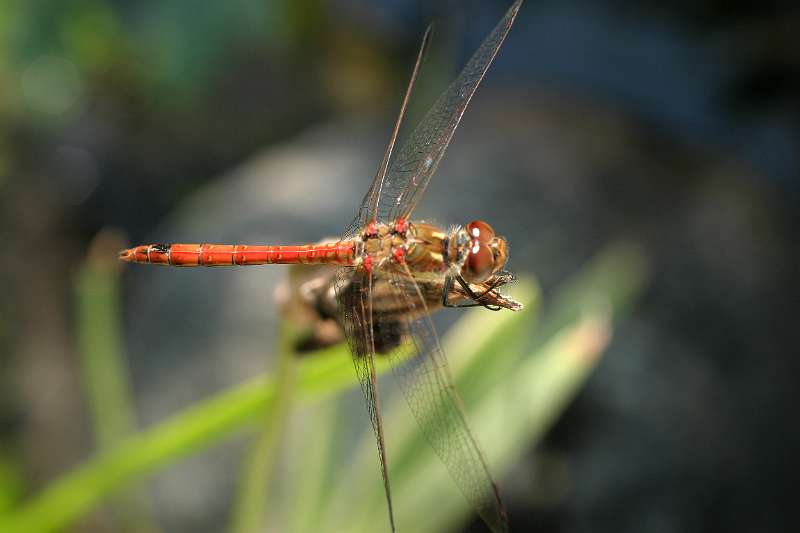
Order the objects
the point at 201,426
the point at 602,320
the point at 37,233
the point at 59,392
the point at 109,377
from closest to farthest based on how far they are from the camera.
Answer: the point at 201,426 < the point at 602,320 < the point at 109,377 < the point at 59,392 < the point at 37,233

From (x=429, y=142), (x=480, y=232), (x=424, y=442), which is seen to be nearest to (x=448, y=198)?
(x=424, y=442)

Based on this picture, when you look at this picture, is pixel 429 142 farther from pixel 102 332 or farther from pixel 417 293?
pixel 102 332

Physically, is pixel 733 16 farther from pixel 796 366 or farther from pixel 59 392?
pixel 59 392

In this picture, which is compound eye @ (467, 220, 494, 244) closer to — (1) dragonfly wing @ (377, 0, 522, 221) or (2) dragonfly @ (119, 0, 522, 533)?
(2) dragonfly @ (119, 0, 522, 533)

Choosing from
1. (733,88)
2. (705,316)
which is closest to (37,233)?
(705,316)

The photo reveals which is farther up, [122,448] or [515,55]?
[515,55]

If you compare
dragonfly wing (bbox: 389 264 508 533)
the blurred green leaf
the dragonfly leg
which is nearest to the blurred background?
the blurred green leaf

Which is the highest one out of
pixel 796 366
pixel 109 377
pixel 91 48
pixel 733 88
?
pixel 91 48
